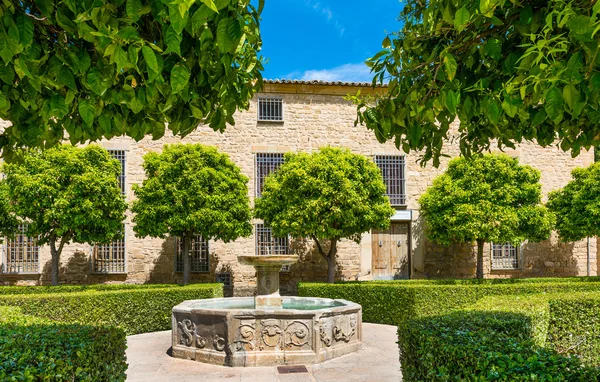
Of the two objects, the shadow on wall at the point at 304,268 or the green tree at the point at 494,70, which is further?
the shadow on wall at the point at 304,268

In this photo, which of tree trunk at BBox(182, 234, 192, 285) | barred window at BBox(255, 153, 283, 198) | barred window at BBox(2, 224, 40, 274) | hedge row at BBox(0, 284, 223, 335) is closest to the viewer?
hedge row at BBox(0, 284, 223, 335)

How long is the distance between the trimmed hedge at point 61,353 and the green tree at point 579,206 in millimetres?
15003

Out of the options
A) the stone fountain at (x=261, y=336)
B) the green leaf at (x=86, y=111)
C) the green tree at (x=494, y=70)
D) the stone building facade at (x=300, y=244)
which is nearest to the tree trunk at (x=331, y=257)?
the stone building facade at (x=300, y=244)

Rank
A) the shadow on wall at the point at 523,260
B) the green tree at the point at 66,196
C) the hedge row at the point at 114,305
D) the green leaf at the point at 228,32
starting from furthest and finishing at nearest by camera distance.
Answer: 1. the shadow on wall at the point at 523,260
2. the green tree at the point at 66,196
3. the hedge row at the point at 114,305
4. the green leaf at the point at 228,32

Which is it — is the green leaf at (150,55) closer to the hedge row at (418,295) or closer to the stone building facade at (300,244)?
the hedge row at (418,295)

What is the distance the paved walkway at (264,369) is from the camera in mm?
6710

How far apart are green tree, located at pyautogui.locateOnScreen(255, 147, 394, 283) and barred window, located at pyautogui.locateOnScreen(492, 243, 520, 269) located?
5.41 meters

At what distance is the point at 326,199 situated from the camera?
46.4 feet

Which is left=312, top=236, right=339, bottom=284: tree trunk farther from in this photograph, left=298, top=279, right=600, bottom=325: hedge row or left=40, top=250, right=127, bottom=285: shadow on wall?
left=40, top=250, right=127, bottom=285: shadow on wall

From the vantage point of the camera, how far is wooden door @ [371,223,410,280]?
1698 centimetres

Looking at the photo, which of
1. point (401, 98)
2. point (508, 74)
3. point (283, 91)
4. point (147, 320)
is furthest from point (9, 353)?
point (283, 91)

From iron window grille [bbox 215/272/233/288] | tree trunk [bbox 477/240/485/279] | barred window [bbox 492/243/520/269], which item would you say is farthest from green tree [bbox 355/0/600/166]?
barred window [bbox 492/243/520/269]

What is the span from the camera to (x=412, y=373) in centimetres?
445

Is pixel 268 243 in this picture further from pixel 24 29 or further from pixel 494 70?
pixel 24 29
